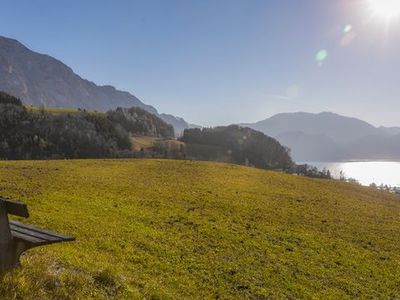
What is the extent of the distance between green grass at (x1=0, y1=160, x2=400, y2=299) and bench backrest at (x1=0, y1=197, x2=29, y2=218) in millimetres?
1900

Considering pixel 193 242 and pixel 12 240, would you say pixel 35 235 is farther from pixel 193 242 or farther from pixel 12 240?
pixel 193 242

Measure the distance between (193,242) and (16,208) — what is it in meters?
12.4

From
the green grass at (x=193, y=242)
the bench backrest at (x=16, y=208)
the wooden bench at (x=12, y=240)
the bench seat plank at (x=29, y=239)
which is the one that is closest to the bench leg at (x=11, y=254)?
the wooden bench at (x=12, y=240)

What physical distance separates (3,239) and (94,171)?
1358 inches

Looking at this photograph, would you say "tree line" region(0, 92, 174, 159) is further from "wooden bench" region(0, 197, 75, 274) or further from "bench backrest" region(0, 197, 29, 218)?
"bench backrest" region(0, 197, 29, 218)

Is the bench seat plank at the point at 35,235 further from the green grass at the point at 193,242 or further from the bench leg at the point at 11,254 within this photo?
the green grass at the point at 193,242

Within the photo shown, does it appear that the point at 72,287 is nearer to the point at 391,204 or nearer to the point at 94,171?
the point at 94,171

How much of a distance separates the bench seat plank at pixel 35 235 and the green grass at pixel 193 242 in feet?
3.55

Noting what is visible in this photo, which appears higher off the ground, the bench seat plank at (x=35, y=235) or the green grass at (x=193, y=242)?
the bench seat plank at (x=35, y=235)

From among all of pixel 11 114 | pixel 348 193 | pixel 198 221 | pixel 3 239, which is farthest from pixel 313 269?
pixel 11 114

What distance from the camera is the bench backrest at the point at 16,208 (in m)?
9.12

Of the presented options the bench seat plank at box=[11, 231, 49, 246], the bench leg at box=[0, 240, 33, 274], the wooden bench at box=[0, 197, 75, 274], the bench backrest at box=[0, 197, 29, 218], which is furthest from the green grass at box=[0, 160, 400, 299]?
the bench backrest at box=[0, 197, 29, 218]

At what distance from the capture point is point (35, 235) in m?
10.2

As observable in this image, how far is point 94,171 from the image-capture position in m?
43.3
